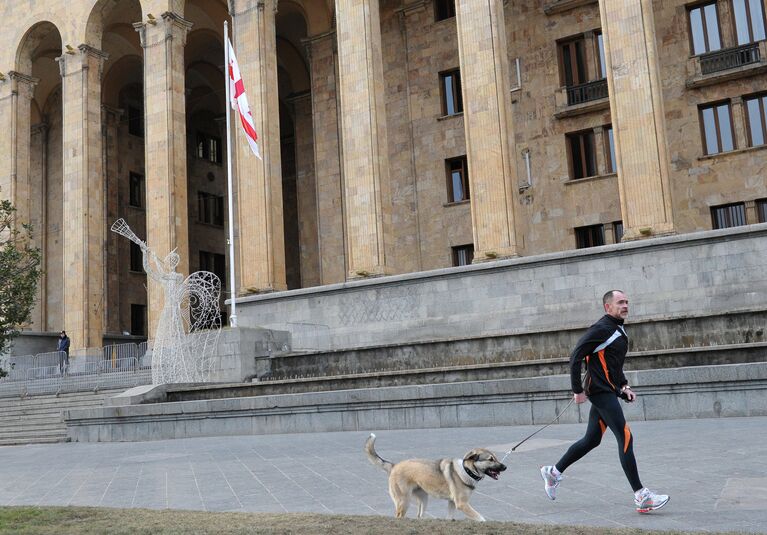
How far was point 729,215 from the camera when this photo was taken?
86.9 feet

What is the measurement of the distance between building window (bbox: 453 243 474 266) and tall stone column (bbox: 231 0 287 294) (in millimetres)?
7295

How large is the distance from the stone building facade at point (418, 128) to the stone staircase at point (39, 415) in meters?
6.10

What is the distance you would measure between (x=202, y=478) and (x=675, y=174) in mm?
22016

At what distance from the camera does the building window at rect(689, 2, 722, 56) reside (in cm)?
2730

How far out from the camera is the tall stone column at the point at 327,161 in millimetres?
33781

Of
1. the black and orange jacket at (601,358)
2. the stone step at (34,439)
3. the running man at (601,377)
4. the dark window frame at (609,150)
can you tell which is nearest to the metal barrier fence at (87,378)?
the stone step at (34,439)

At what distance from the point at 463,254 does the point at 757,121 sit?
1143cm

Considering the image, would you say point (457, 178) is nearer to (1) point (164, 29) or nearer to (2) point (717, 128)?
(2) point (717, 128)

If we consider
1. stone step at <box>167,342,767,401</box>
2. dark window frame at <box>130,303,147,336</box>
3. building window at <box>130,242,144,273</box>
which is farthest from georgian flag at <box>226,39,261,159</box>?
dark window frame at <box>130,303,147,336</box>

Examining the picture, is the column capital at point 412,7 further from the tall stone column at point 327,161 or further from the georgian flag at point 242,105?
the georgian flag at point 242,105

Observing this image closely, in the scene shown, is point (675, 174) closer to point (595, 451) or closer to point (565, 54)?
point (565, 54)

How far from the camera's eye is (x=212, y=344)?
21859 millimetres

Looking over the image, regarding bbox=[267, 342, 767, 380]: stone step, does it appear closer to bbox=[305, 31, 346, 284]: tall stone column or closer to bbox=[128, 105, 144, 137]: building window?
bbox=[305, 31, 346, 284]: tall stone column

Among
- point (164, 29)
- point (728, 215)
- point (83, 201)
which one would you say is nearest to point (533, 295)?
point (728, 215)
